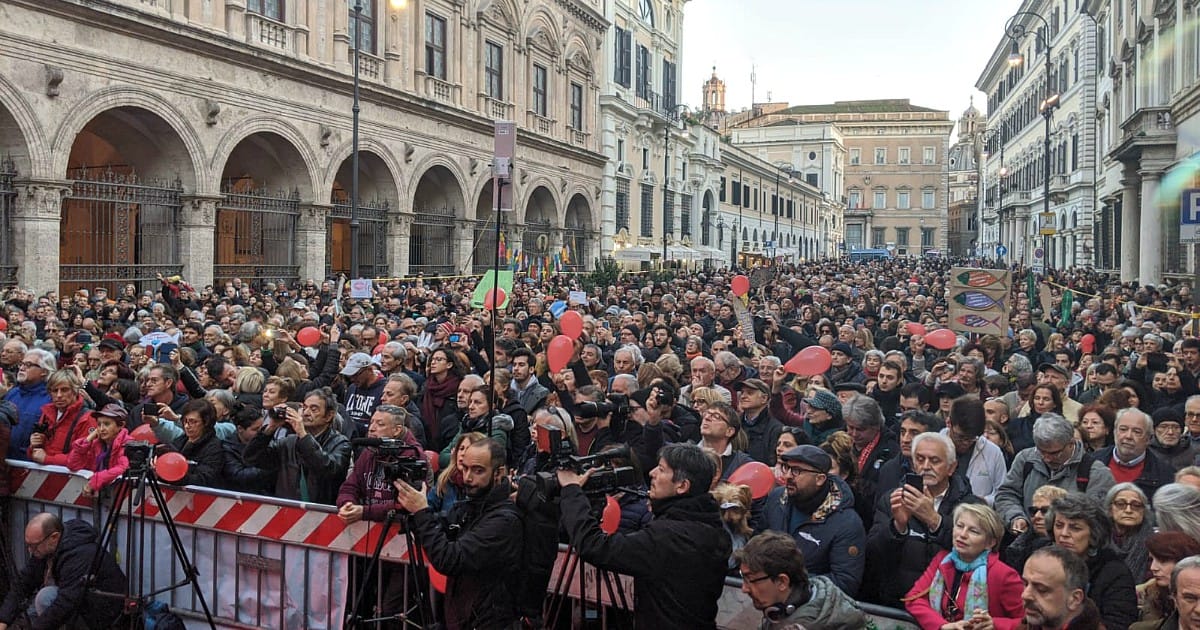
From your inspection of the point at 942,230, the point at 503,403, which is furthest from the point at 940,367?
the point at 942,230

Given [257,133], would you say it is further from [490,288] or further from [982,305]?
[982,305]

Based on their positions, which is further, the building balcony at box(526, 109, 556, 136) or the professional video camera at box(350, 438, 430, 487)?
the building balcony at box(526, 109, 556, 136)

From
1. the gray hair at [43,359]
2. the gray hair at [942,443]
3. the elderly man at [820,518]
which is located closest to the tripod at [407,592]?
the elderly man at [820,518]

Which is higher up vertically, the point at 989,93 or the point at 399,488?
the point at 989,93

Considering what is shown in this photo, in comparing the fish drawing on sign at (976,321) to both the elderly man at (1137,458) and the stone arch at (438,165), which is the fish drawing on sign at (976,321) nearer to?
the elderly man at (1137,458)

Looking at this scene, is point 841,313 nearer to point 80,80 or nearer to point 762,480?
point 762,480

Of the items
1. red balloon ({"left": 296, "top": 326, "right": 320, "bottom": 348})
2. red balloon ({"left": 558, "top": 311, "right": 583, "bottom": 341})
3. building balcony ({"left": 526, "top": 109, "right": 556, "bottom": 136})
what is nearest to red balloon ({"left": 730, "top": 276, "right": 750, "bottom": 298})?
red balloon ({"left": 558, "top": 311, "right": 583, "bottom": 341})

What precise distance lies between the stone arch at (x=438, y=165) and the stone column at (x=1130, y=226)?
21.2 metres

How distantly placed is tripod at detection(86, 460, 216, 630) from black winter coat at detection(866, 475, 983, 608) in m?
3.67

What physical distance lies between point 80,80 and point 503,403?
1624 centimetres

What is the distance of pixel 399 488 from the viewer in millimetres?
4441

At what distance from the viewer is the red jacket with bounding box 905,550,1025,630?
4105mm

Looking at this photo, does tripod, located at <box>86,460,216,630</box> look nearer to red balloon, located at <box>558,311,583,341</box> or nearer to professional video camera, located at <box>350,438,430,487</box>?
professional video camera, located at <box>350,438,430,487</box>

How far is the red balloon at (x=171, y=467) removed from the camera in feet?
18.1
